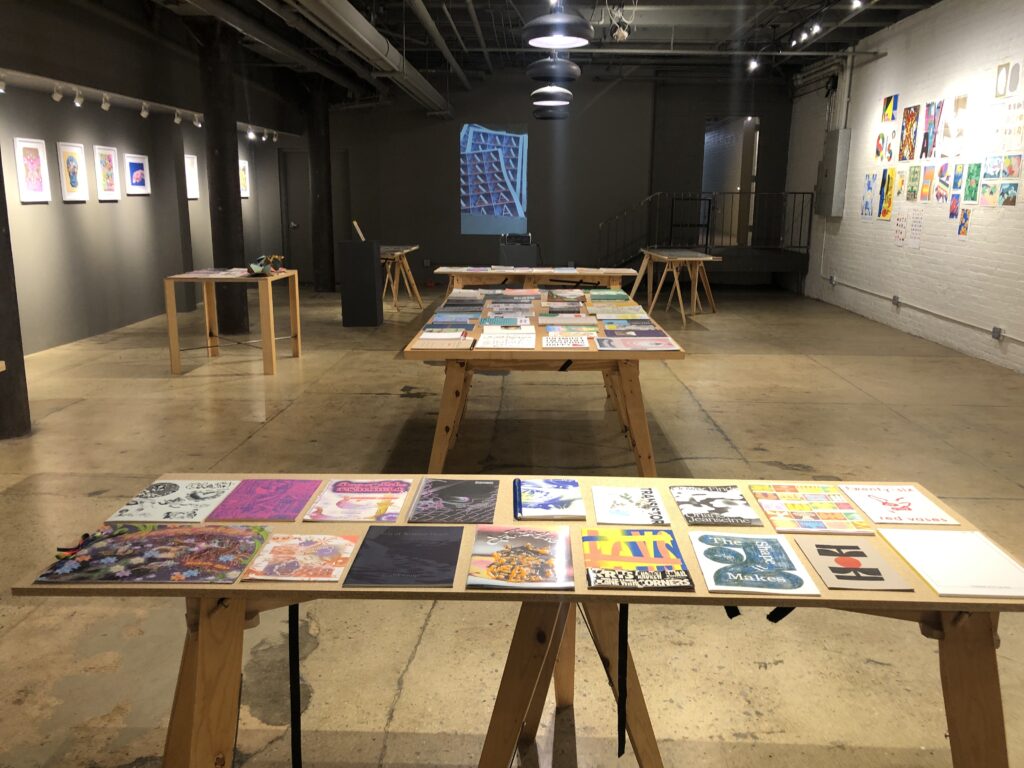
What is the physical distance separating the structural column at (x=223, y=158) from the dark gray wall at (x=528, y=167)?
512 cm

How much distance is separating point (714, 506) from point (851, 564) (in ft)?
1.20

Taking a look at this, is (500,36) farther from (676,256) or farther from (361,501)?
(361,501)

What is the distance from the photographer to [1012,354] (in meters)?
6.97

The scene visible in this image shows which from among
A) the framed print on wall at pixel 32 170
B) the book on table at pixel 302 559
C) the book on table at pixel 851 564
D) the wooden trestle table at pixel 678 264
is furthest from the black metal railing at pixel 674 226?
the book on table at pixel 302 559

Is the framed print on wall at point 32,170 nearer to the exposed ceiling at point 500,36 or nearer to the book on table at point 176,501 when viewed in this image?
the exposed ceiling at point 500,36

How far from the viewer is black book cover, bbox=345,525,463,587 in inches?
61.7

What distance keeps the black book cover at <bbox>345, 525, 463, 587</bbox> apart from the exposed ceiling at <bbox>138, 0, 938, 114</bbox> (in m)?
5.17

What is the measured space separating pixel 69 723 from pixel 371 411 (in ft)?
11.1

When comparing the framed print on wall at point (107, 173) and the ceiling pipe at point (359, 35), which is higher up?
the ceiling pipe at point (359, 35)

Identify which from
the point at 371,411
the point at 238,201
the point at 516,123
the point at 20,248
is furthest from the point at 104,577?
the point at 516,123

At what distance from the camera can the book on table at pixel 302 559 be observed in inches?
62.1

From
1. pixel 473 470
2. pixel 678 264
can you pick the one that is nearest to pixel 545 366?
pixel 473 470

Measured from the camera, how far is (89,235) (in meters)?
8.19

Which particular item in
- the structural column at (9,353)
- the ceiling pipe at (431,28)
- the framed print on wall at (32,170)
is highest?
the ceiling pipe at (431,28)
